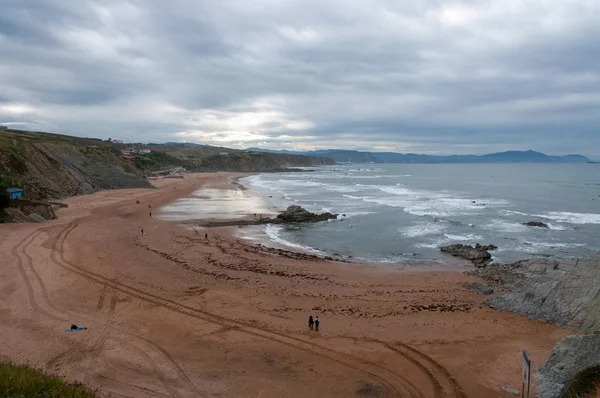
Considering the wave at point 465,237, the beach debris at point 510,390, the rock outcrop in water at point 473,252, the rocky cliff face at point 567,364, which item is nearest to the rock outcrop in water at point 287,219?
the wave at point 465,237

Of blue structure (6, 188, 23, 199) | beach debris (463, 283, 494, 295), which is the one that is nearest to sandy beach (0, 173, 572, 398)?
beach debris (463, 283, 494, 295)

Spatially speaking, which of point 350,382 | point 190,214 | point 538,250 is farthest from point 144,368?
point 190,214

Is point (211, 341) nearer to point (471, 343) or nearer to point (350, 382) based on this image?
point (350, 382)

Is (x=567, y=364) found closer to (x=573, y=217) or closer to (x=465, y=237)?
(x=465, y=237)

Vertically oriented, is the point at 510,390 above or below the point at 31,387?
below

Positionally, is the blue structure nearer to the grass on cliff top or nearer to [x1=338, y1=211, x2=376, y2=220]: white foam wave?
[x1=338, y1=211, x2=376, y2=220]: white foam wave

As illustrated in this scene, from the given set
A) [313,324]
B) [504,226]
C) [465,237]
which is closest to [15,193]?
[313,324]
